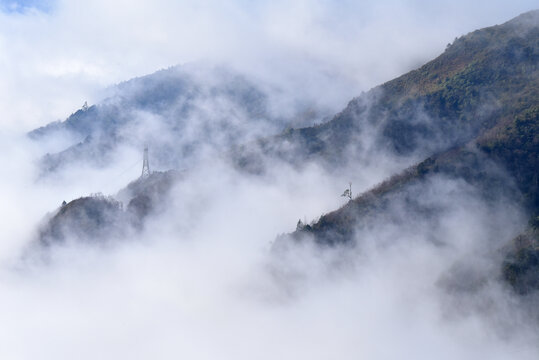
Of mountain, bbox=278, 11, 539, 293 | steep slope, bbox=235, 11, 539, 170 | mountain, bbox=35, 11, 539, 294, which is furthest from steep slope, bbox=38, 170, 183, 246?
mountain, bbox=278, 11, 539, 293

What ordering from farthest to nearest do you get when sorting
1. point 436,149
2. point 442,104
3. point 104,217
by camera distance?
point 104,217 → point 442,104 → point 436,149

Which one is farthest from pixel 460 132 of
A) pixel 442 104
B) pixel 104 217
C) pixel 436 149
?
pixel 104 217

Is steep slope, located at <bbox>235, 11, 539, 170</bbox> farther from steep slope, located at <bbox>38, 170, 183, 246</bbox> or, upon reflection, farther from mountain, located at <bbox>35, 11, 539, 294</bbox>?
steep slope, located at <bbox>38, 170, 183, 246</bbox>

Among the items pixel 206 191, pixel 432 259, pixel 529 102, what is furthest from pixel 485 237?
pixel 206 191

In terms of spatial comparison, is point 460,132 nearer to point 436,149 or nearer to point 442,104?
point 436,149

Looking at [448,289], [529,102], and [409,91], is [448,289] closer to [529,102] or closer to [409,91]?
[529,102]

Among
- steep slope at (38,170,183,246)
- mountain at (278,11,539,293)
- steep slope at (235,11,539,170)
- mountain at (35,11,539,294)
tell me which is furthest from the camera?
steep slope at (38,170,183,246)

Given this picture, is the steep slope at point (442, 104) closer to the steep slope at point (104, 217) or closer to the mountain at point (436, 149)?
the mountain at point (436, 149)

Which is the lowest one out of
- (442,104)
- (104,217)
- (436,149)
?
(436,149)

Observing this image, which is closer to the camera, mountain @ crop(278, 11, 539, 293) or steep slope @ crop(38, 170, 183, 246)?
mountain @ crop(278, 11, 539, 293)

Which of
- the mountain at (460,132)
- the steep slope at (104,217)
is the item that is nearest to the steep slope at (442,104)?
the mountain at (460,132)

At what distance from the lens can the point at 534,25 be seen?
16862 centimetres

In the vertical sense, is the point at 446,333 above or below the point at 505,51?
below

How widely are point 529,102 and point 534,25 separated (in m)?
41.7
